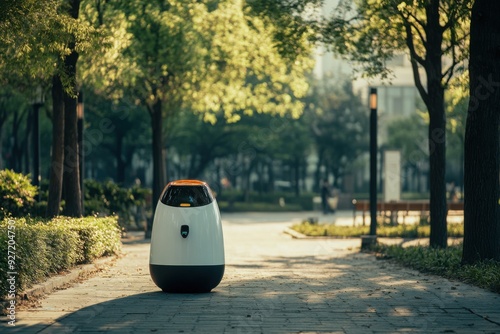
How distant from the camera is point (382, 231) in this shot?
29.7 meters

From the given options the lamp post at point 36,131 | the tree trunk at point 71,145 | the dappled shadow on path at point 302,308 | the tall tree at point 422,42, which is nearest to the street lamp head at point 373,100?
the tall tree at point 422,42

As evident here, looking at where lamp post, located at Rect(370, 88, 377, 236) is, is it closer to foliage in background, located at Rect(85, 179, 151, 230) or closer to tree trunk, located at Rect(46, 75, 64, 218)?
tree trunk, located at Rect(46, 75, 64, 218)

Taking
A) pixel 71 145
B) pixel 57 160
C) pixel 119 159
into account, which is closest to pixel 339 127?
pixel 119 159

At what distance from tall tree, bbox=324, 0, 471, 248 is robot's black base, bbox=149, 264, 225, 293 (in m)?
7.95

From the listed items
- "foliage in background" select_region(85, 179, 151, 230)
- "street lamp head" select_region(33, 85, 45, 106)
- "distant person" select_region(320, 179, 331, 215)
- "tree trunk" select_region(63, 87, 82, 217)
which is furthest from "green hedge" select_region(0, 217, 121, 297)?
"distant person" select_region(320, 179, 331, 215)

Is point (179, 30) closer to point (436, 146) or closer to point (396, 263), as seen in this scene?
point (436, 146)

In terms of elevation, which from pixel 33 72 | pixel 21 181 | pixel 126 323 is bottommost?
pixel 126 323

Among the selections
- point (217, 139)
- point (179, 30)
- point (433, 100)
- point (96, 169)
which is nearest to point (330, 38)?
point (433, 100)

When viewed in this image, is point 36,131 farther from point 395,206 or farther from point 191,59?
point 395,206

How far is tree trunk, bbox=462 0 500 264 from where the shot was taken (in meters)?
15.4

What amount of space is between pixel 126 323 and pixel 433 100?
1300 centimetres

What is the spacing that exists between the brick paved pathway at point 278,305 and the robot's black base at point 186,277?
0.18 meters

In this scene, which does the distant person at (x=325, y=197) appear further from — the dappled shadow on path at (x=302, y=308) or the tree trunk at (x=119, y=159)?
the dappled shadow on path at (x=302, y=308)

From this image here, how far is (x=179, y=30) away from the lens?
28.1 m
